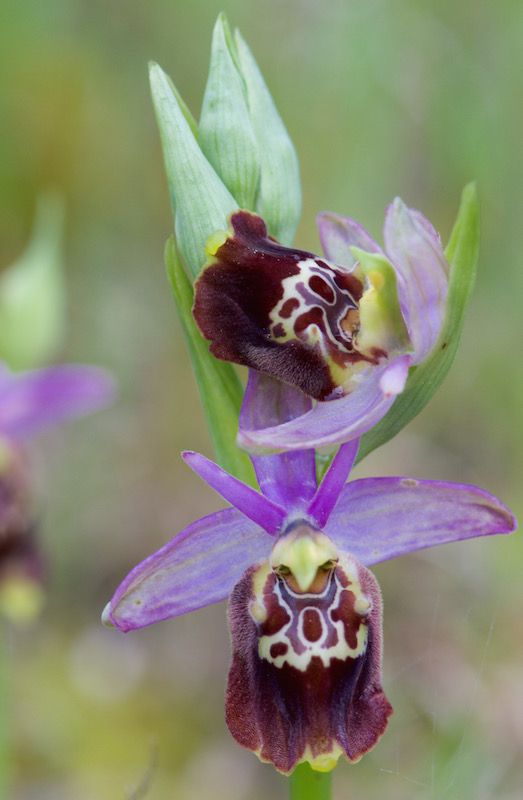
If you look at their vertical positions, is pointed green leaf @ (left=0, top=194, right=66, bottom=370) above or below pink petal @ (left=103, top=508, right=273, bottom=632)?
below

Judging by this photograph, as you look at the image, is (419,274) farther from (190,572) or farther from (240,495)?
(190,572)

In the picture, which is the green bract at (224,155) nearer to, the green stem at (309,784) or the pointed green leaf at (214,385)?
the pointed green leaf at (214,385)

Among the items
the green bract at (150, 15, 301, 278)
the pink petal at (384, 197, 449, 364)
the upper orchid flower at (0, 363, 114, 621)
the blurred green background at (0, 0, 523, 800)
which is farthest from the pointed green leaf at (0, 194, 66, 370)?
the pink petal at (384, 197, 449, 364)

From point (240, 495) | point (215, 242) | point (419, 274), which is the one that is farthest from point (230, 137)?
point (240, 495)

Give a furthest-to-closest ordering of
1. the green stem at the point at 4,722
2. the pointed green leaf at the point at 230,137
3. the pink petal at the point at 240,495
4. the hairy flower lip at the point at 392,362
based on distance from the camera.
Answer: the green stem at the point at 4,722
the pointed green leaf at the point at 230,137
the pink petal at the point at 240,495
the hairy flower lip at the point at 392,362

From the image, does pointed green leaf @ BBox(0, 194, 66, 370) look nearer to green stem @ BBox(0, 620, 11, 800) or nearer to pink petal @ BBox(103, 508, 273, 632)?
green stem @ BBox(0, 620, 11, 800)

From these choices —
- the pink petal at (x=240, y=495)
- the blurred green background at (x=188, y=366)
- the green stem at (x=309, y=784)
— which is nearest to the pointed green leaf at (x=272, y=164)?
the pink petal at (x=240, y=495)

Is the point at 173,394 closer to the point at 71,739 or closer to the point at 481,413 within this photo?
the point at 481,413
